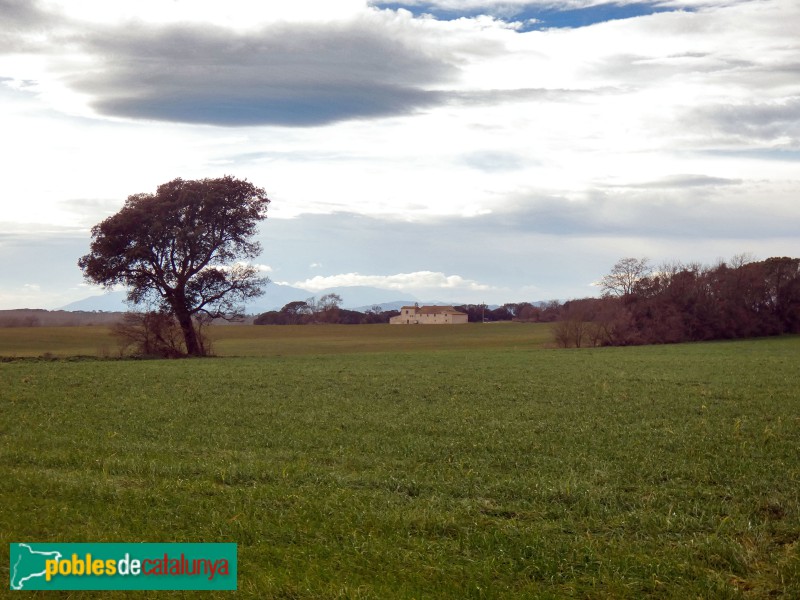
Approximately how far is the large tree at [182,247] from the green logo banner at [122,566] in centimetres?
4256

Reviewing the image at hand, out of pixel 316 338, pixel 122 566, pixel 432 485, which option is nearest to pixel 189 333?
pixel 432 485

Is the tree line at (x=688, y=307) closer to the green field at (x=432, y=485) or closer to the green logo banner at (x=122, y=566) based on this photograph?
the green field at (x=432, y=485)

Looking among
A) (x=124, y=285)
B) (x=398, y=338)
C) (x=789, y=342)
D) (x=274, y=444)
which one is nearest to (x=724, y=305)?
(x=789, y=342)

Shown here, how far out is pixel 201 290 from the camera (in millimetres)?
49781

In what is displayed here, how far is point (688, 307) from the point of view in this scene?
236 ft

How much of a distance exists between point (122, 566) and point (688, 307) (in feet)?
234

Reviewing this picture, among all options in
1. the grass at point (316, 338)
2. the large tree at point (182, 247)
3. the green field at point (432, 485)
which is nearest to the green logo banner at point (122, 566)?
the green field at point (432, 485)

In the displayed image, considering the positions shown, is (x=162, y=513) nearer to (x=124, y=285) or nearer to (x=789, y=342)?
(x=124, y=285)

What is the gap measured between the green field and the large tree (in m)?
26.3

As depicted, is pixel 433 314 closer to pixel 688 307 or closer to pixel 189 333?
pixel 688 307

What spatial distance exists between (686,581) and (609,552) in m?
0.89

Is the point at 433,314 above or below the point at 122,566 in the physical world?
above

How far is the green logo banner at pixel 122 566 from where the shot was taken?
7172mm

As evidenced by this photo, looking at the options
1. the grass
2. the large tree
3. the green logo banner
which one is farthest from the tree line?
the green logo banner
